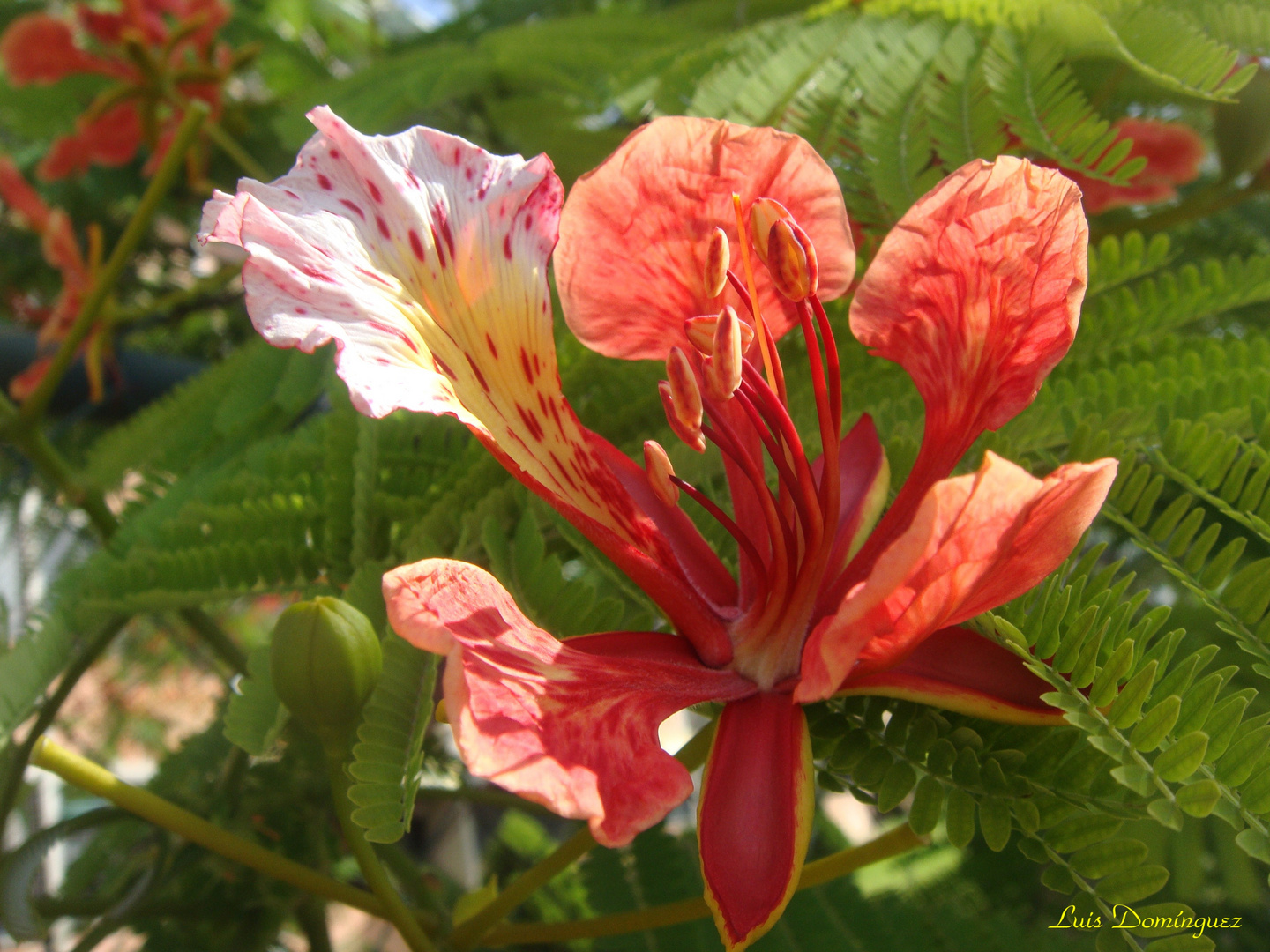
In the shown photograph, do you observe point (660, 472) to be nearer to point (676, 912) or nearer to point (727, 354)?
point (727, 354)

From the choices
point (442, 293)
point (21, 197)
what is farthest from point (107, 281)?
point (21, 197)

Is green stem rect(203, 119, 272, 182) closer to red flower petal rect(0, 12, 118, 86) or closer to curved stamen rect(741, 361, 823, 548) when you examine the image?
red flower petal rect(0, 12, 118, 86)

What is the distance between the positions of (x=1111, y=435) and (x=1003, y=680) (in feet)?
0.74

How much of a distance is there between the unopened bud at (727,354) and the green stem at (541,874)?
0.21 metres

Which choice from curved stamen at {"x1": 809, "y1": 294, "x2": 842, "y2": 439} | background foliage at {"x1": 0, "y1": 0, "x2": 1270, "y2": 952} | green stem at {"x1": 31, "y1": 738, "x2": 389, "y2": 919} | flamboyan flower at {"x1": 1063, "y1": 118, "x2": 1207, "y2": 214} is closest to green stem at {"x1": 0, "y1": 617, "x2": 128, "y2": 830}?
background foliage at {"x1": 0, "y1": 0, "x2": 1270, "y2": 952}

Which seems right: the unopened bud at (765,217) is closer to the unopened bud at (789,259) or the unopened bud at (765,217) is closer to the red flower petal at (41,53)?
the unopened bud at (789,259)

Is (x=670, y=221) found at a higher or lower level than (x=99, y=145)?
higher

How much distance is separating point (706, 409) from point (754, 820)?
0.28m

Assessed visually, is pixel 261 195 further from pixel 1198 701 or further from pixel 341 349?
pixel 1198 701

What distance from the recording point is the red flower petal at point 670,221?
2.27 feet

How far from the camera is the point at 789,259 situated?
64 cm

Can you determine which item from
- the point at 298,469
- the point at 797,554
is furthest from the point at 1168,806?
the point at 298,469

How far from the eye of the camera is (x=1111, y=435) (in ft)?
2.39
